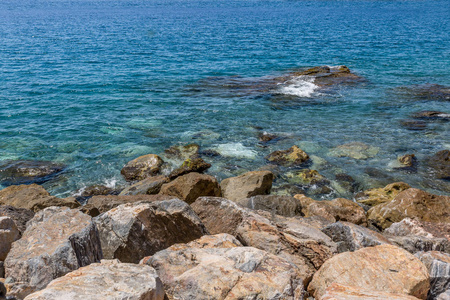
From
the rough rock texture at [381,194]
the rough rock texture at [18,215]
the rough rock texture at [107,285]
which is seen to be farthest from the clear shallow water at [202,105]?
the rough rock texture at [107,285]

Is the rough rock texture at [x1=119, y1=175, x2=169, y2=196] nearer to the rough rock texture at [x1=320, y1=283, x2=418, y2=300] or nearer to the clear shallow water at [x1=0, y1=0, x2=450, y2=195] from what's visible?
the clear shallow water at [x1=0, y1=0, x2=450, y2=195]

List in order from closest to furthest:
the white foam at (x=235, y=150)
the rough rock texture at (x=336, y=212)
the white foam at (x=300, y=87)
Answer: the rough rock texture at (x=336, y=212)
the white foam at (x=235, y=150)
the white foam at (x=300, y=87)

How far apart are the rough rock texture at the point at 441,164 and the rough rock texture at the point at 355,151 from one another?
2415 millimetres

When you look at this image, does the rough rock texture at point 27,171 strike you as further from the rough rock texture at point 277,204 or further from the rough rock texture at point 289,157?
the rough rock texture at point 289,157

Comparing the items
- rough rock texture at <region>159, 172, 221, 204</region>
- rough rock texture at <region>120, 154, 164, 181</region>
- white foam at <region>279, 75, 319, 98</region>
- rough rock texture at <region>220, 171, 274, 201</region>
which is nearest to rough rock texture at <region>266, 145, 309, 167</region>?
rough rock texture at <region>220, 171, 274, 201</region>

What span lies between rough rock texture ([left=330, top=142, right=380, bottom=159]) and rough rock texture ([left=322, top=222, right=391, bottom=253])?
991 centimetres

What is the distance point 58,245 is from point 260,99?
21.3 meters

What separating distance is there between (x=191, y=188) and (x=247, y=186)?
7.70 feet

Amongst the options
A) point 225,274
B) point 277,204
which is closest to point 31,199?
point 277,204

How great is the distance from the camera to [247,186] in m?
13.7

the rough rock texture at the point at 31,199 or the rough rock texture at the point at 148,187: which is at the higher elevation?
the rough rock texture at the point at 31,199

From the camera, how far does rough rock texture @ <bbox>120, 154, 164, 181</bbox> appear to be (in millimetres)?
16062

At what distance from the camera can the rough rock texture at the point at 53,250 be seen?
227 inches

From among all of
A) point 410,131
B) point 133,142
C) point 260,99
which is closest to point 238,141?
point 133,142
